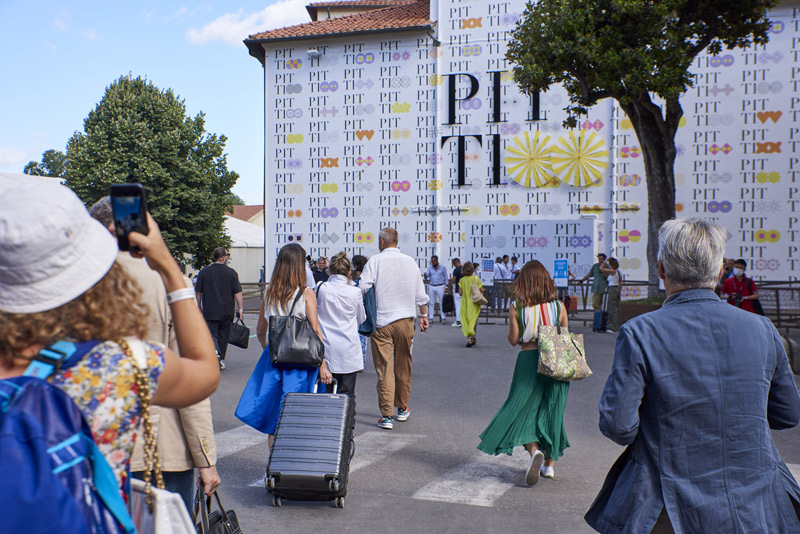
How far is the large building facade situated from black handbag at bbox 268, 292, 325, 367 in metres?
20.7

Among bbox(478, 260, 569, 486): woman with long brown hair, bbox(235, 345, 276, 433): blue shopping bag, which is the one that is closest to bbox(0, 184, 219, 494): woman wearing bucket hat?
bbox(235, 345, 276, 433): blue shopping bag

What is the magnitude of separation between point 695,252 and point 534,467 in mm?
3464

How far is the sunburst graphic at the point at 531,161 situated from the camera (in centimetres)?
2630

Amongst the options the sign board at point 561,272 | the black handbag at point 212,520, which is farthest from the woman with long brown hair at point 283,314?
the sign board at point 561,272

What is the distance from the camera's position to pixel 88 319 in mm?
1588

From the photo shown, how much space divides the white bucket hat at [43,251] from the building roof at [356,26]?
26.8 meters

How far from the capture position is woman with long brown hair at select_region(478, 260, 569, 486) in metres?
5.91

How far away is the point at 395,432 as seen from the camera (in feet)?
25.3

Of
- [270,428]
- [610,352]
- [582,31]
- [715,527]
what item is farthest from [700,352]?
[582,31]

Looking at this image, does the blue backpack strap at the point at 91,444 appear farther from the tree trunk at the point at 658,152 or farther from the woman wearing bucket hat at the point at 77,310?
the tree trunk at the point at 658,152

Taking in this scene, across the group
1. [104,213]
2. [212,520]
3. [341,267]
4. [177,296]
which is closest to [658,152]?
[341,267]

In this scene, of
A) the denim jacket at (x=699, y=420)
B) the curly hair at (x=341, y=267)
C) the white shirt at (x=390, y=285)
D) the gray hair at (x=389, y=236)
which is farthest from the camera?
the gray hair at (x=389, y=236)

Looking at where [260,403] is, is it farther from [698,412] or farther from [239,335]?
[239,335]

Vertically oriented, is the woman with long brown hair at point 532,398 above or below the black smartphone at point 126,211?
below
